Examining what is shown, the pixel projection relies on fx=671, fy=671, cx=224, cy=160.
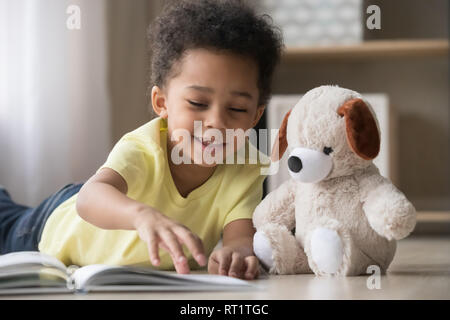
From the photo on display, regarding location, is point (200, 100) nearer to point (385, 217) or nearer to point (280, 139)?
point (280, 139)

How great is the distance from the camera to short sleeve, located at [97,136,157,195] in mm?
766

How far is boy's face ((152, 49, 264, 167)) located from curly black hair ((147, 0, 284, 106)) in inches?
0.5

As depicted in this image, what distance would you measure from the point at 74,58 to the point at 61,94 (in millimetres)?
67

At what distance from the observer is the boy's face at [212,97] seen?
0.74m

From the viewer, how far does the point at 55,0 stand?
3.27 feet

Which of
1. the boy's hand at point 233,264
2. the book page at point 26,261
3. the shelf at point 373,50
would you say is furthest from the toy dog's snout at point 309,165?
the shelf at point 373,50

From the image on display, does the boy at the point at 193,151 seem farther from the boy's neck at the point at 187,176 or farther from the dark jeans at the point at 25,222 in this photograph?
the dark jeans at the point at 25,222

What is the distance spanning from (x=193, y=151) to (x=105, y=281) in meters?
0.24

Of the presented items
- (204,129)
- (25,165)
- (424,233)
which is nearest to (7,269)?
(204,129)

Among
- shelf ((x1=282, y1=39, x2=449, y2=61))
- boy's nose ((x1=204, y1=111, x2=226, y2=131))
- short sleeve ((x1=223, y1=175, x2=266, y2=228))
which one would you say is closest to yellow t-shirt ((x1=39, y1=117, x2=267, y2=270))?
short sleeve ((x1=223, y1=175, x2=266, y2=228))

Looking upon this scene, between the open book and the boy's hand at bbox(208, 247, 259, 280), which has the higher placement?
the open book

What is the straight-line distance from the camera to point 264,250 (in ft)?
2.44

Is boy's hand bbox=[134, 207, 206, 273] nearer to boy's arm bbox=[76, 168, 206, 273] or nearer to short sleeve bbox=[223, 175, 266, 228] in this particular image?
boy's arm bbox=[76, 168, 206, 273]

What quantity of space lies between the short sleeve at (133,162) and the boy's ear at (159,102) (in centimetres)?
4
